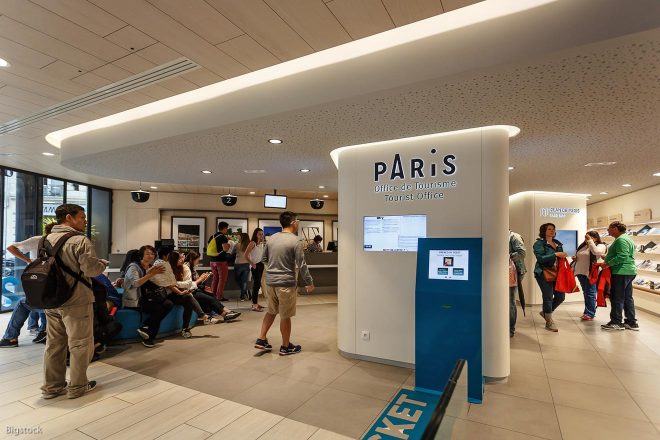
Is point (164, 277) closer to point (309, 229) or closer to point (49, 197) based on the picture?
point (49, 197)

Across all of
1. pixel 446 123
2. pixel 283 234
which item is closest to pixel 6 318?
pixel 283 234

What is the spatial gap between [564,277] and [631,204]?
5.23m

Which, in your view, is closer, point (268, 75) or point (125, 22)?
point (125, 22)

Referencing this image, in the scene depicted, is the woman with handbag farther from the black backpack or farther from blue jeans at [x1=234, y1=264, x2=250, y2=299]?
the black backpack

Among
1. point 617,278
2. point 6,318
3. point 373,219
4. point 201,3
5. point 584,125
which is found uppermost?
point 201,3

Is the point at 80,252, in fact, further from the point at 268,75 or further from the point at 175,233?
the point at 175,233

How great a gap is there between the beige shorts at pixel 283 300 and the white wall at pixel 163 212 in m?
8.25

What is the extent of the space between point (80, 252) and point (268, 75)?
2361 millimetres

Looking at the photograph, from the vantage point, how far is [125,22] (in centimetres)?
242

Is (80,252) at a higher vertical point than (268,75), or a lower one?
lower

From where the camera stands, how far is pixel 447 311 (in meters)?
3.32

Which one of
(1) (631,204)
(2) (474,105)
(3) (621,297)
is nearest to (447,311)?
(2) (474,105)

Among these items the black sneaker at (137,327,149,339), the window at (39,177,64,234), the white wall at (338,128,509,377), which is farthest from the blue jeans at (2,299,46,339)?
the white wall at (338,128,509,377)

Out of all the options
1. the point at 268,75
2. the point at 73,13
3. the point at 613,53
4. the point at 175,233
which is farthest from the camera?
the point at 175,233
